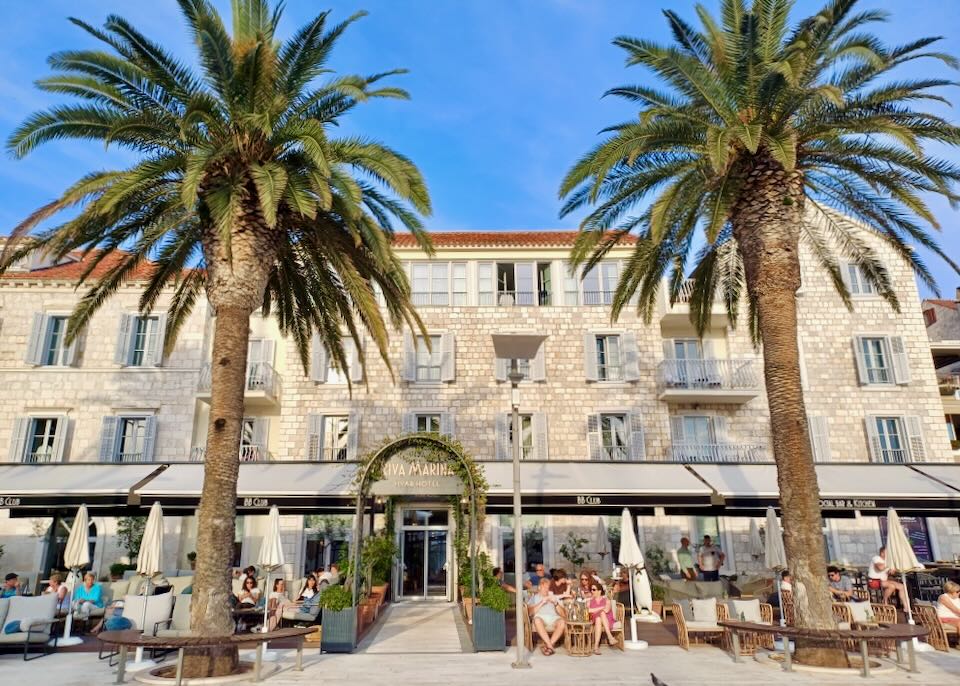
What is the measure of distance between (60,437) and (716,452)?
69.3 ft

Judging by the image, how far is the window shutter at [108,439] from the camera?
802 inches

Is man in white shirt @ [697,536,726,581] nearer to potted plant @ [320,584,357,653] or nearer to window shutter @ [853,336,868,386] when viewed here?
potted plant @ [320,584,357,653]

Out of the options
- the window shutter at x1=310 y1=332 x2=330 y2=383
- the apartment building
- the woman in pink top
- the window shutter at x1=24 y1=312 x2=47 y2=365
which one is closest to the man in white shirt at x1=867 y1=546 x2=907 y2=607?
the apartment building

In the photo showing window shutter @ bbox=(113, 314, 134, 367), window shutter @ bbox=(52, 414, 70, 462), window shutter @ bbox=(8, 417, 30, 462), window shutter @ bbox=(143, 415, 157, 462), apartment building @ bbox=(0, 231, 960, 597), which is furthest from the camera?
window shutter @ bbox=(113, 314, 134, 367)

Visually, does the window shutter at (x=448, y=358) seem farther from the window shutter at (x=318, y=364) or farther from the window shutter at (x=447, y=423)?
the window shutter at (x=318, y=364)

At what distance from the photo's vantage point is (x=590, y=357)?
21.9 meters

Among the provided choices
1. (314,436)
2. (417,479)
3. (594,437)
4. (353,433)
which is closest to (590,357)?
(594,437)

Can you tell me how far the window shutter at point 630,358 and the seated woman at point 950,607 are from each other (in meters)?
11.6

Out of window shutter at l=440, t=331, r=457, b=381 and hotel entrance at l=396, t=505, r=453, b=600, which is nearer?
hotel entrance at l=396, t=505, r=453, b=600

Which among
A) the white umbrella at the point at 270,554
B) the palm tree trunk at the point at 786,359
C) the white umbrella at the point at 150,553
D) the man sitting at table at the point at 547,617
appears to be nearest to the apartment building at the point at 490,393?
the white umbrella at the point at 270,554

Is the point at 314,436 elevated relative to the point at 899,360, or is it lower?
lower

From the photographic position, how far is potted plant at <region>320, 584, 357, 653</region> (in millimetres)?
10219

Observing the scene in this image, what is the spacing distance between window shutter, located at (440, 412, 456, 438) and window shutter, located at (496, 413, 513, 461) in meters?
1.49

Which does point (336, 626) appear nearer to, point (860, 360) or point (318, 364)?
point (318, 364)
